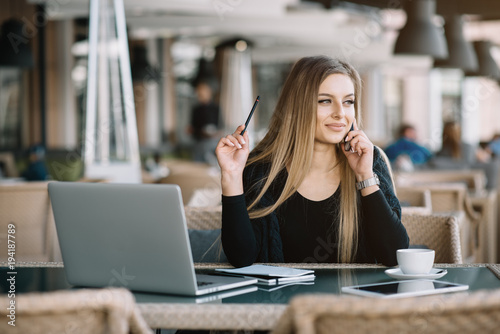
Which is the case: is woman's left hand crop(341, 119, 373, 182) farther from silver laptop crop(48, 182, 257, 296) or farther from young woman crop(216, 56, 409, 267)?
silver laptop crop(48, 182, 257, 296)

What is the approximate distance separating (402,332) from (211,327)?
16.4 inches

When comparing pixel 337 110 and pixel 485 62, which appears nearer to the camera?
pixel 337 110

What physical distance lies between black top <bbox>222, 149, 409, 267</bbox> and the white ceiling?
14.8 ft

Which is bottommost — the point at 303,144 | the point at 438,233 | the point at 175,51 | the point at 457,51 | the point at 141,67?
the point at 438,233

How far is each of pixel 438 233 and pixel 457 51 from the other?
14.8 ft

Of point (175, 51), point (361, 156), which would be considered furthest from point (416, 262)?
point (175, 51)

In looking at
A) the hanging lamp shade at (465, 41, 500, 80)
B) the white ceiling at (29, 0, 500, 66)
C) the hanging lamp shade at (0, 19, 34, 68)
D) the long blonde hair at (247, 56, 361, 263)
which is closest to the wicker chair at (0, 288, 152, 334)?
the long blonde hair at (247, 56, 361, 263)

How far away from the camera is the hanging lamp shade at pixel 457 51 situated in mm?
6547

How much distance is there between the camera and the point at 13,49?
7.06 m

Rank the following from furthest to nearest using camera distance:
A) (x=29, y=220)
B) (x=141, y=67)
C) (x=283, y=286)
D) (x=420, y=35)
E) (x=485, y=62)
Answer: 1. (x=141, y=67)
2. (x=485, y=62)
3. (x=420, y=35)
4. (x=29, y=220)
5. (x=283, y=286)

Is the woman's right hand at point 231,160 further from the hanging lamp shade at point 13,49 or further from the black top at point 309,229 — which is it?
Result: the hanging lamp shade at point 13,49

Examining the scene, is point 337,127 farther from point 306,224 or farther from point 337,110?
point 306,224

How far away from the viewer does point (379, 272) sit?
6.08 ft

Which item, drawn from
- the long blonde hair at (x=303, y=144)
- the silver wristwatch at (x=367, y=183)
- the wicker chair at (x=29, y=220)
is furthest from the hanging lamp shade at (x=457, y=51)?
the silver wristwatch at (x=367, y=183)
